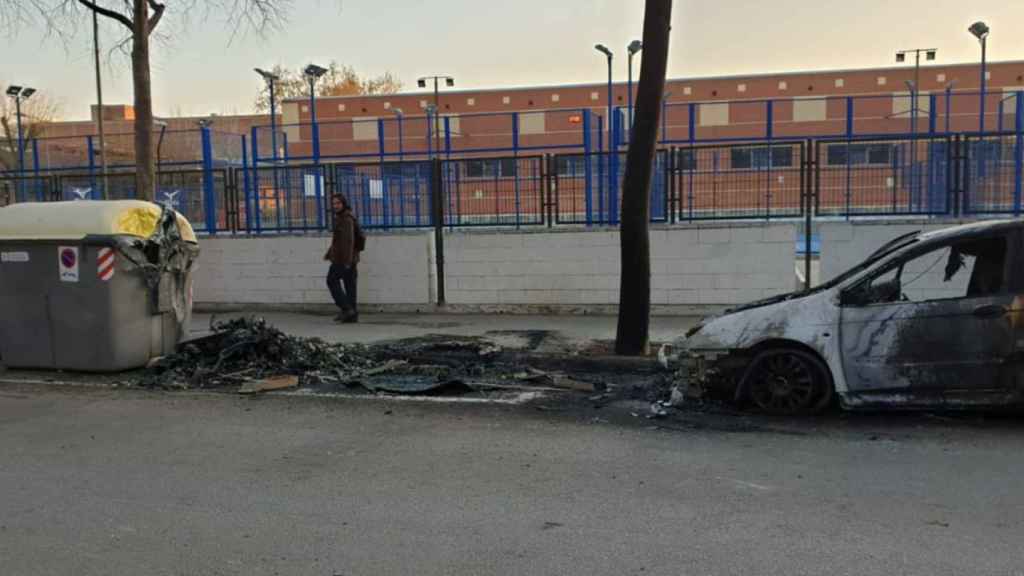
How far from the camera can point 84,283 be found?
870 centimetres

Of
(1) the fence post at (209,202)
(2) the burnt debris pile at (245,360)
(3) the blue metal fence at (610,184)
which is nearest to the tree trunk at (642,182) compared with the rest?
(2) the burnt debris pile at (245,360)

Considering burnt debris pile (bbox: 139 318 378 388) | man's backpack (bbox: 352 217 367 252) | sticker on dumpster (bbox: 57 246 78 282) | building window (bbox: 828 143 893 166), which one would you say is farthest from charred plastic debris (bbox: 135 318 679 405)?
building window (bbox: 828 143 893 166)

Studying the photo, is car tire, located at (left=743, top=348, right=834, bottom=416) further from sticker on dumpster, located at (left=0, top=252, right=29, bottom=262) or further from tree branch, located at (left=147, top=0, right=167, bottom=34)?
tree branch, located at (left=147, top=0, right=167, bottom=34)

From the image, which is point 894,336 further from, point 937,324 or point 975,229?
Result: point 975,229

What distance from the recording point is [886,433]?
6242 mm

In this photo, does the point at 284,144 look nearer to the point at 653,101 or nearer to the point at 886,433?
the point at 653,101

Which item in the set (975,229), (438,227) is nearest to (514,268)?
(438,227)

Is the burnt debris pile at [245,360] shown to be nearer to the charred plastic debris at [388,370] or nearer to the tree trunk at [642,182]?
the charred plastic debris at [388,370]

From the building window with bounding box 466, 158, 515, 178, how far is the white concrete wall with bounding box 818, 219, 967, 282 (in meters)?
4.83

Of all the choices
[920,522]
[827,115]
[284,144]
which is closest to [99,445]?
[920,522]

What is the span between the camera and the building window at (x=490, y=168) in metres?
13.3

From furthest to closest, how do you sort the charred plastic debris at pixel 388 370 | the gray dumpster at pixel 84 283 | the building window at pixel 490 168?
the building window at pixel 490 168 < the gray dumpster at pixel 84 283 < the charred plastic debris at pixel 388 370

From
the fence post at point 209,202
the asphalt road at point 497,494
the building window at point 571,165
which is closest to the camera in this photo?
the asphalt road at point 497,494

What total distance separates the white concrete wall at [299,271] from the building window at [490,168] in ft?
4.24
